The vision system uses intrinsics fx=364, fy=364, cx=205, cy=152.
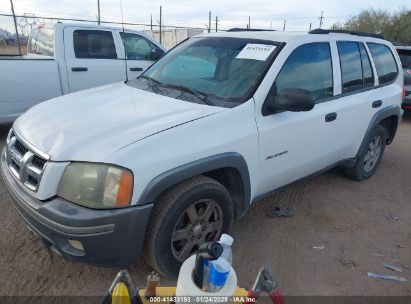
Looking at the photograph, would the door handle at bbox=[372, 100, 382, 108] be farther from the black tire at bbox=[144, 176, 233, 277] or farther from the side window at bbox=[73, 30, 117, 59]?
the side window at bbox=[73, 30, 117, 59]

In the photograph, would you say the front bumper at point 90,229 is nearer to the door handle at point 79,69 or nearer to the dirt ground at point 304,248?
the dirt ground at point 304,248

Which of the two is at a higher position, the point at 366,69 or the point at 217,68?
the point at 217,68

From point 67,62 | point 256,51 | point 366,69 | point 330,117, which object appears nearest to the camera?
point 256,51

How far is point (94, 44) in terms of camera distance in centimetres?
612

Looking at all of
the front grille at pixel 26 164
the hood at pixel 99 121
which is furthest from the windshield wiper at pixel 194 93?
the front grille at pixel 26 164

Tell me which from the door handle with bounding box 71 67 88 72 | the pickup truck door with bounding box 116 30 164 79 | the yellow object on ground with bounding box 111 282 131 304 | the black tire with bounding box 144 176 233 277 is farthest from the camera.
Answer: the pickup truck door with bounding box 116 30 164 79

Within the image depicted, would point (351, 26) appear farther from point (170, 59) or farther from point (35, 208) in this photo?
point (35, 208)

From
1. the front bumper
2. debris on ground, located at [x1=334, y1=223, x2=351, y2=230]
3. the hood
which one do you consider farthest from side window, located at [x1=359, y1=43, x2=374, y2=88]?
the front bumper

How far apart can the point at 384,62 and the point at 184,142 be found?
10.9 ft

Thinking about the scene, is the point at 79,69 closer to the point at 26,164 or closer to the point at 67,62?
the point at 67,62

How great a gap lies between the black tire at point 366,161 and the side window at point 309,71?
1.18 metres

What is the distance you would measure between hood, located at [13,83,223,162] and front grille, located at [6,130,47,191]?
7cm

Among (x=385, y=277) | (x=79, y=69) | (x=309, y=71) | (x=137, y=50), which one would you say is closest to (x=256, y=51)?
(x=309, y=71)

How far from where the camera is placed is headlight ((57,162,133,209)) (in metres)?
2.13
